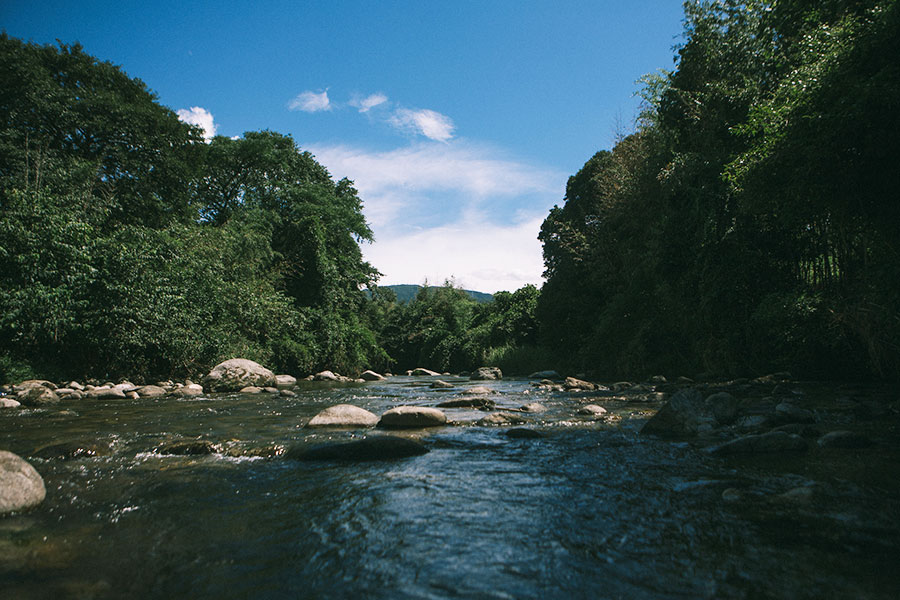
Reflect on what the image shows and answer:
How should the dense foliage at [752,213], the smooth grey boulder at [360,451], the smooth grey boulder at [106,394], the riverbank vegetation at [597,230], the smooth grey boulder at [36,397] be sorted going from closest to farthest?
the smooth grey boulder at [360,451] < the dense foliage at [752,213] < the riverbank vegetation at [597,230] < the smooth grey boulder at [36,397] < the smooth grey boulder at [106,394]

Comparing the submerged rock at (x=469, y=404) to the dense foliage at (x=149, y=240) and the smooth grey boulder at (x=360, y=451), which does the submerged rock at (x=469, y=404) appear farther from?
the dense foliage at (x=149, y=240)

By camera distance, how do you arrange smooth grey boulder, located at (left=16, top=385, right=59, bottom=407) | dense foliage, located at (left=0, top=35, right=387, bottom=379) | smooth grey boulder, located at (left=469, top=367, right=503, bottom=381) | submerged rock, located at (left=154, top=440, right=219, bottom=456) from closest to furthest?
submerged rock, located at (left=154, top=440, right=219, bottom=456), smooth grey boulder, located at (left=16, top=385, right=59, bottom=407), dense foliage, located at (left=0, top=35, right=387, bottom=379), smooth grey boulder, located at (left=469, top=367, right=503, bottom=381)

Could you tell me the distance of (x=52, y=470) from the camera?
4.00 metres

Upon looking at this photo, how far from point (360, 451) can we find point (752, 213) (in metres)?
10.6

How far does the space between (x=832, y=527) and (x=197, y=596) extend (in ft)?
10.3

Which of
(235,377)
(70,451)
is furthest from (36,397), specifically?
(70,451)

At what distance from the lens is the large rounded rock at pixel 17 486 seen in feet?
9.47

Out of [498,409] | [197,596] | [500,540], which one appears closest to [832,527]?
[500,540]

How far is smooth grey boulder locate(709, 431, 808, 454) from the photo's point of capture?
4348mm

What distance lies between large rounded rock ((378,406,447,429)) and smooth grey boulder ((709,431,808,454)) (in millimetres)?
3471

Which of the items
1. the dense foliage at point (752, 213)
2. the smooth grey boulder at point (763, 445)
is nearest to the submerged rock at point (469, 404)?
the smooth grey boulder at point (763, 445)

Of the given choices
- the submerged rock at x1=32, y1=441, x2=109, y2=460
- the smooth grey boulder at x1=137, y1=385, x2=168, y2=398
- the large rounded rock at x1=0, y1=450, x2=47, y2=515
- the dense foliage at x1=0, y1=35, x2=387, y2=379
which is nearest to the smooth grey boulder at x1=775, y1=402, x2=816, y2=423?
the large rounded rock at x1=0, y1=450, x2=47, y2=515

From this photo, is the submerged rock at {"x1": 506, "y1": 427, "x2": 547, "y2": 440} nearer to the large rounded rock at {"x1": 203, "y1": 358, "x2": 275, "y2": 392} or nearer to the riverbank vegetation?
the riverbank vegetation

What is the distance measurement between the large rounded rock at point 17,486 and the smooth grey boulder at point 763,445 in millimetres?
5381
